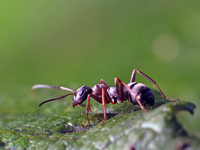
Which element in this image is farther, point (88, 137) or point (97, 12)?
point (97, 12)

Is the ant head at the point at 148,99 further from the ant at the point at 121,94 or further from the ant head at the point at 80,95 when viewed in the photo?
the ant head at the point at 80,95

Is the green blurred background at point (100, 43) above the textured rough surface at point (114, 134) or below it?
above

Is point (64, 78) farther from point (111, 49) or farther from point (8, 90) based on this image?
point (8, 90)

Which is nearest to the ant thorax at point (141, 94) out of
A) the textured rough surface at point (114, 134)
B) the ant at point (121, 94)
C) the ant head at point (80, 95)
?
the ant at point (121, 94)

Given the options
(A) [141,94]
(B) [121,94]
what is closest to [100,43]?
(B) [121,94]

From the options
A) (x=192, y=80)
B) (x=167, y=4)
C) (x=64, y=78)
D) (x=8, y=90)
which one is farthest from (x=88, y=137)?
(x=167, y=4)

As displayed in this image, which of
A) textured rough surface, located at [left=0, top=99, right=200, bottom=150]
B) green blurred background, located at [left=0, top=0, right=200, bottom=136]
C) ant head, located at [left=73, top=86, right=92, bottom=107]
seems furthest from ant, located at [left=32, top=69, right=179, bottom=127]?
green blurred background, located at [left=0, top=0, right=200, bottom=136]
